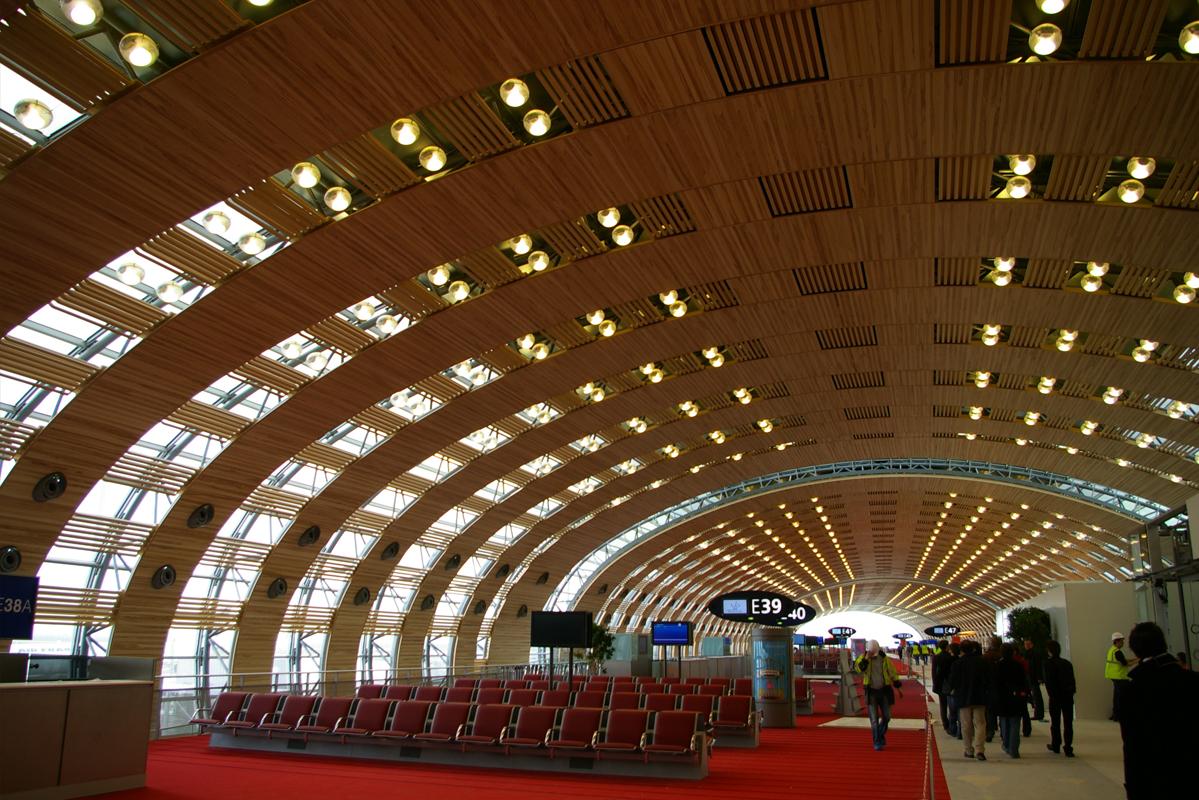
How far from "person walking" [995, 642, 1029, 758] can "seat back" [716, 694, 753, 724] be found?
4086 millimetres

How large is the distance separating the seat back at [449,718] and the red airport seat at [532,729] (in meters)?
0.82

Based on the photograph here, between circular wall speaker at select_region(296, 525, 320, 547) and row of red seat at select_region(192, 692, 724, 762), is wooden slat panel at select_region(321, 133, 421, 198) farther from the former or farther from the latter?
circular wall speaker at select_region(296, 525, 320, 547)

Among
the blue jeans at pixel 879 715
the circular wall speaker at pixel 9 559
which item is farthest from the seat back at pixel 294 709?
the blue jeans at pixel 879 715

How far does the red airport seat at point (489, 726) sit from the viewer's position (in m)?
12.8

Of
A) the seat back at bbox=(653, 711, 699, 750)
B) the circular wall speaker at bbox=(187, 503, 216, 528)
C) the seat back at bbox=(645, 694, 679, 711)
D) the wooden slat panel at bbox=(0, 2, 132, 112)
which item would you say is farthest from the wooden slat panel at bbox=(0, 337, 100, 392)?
the seat back at bbox=(653, 711, 699, 750)

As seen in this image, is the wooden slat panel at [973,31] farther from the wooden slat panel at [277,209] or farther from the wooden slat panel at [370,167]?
the wooden slat panel at [277,209]

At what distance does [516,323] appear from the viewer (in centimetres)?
1788

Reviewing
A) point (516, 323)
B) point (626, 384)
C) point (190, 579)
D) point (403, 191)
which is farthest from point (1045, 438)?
point (190, 579)

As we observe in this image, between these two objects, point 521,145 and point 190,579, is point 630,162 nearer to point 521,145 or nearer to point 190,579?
point 521,145

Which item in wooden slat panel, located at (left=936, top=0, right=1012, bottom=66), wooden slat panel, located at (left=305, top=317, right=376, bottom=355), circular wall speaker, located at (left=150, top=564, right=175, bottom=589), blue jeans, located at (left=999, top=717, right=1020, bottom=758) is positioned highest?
wooden slat panel, located at (left=936, top=0, right=1012, bottom=66)

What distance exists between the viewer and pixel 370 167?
1271cm

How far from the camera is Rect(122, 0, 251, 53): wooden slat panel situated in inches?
373

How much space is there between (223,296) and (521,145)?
217 inches

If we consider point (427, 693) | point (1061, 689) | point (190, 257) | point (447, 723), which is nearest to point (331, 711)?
point (447, 723)
